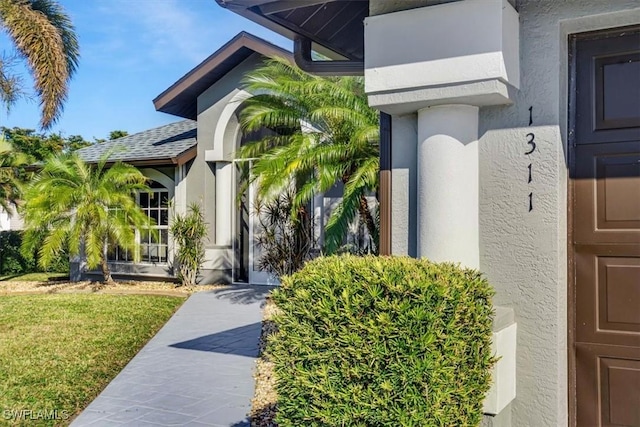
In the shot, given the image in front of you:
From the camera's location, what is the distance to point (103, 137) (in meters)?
44.8

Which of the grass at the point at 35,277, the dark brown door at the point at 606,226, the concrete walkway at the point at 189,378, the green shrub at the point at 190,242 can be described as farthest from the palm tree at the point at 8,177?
the dark brown door at the point at 606,226

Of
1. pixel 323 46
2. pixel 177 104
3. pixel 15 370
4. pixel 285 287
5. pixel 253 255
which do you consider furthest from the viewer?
pixel 177 104

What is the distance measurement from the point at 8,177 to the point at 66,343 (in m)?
14.7

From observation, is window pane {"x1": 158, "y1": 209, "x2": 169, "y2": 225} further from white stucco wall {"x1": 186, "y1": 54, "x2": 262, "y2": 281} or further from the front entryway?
the front entryway

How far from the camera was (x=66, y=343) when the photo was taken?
10.1 meters

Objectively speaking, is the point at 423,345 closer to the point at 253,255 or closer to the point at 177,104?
the point at 253,255

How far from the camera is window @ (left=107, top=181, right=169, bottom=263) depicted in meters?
18.3

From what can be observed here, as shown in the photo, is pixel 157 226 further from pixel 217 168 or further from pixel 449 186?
pixel 449 186

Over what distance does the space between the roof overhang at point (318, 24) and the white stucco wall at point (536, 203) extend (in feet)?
5.21

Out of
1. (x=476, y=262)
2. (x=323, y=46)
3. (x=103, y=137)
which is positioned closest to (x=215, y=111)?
(x=323, y=46)

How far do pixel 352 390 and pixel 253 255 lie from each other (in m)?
13.6

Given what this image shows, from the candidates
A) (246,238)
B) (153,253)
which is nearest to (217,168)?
(246,238)

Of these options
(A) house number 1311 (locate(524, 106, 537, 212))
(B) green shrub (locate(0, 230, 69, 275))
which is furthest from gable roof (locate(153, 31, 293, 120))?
(A) house number 1311 (locate(524, 106, 537, 212))

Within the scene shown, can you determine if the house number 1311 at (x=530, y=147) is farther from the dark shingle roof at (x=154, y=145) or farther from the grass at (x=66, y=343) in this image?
the dark shingle roof at (x=154, y=145)
